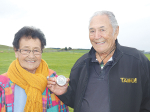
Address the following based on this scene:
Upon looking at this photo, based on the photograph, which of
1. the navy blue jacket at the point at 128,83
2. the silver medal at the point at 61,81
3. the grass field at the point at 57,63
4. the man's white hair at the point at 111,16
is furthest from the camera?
the grass field at the point at 57,63

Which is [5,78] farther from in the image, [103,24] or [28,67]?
[103,24]

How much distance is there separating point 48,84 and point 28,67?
0.49 meters

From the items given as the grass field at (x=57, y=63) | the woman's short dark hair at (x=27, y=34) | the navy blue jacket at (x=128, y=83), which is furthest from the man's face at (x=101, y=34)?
the grass field at (x=57, y=63)

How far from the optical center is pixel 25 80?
2.66 metres

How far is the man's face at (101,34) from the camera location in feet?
8.93

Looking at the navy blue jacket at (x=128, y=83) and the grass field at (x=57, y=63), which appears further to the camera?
the grass field at (x=57, y=63)

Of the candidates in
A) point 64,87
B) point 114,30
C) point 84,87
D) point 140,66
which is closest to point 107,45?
point 114,30

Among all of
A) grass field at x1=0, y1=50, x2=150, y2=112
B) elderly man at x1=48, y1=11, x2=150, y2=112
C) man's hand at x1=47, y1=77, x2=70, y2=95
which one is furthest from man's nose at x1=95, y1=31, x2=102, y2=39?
grass field at x1=0, y1=50, x2=150, y2=112

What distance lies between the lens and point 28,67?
8.63ft

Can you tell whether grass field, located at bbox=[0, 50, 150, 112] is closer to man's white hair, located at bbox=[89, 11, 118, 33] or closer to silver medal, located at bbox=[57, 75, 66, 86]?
silver medal, located at bbox=[57, 75, 66, 86]

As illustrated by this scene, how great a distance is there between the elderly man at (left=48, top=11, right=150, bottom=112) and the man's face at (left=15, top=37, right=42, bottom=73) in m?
0.44

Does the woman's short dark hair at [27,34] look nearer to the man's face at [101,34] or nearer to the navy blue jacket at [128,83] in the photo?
the man's face at [101,34]

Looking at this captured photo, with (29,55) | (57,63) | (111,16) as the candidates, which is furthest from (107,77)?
(57,63)

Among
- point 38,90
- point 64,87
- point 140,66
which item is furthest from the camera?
point 64,87
